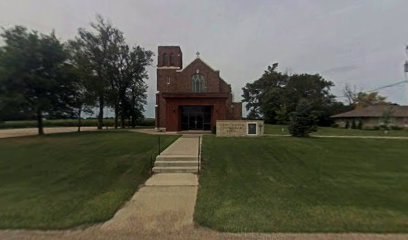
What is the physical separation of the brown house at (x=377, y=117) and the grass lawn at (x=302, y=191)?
34951mm

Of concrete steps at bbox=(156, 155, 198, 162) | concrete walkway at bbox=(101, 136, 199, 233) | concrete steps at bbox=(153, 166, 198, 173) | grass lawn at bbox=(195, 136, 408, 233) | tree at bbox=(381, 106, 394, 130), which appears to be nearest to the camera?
concrete walkway at bbox=(101, 136, 199, 233)

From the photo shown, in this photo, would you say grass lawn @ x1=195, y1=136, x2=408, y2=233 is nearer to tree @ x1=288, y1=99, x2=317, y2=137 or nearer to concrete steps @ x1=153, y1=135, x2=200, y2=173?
concrete steps @ x1=153, y1=135, x2=200, y2=173

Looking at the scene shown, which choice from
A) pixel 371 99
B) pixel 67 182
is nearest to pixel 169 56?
pixel 67 182

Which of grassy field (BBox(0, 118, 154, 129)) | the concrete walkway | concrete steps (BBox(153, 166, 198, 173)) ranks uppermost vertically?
grassy field (BBox(0, 118, 154, 129))

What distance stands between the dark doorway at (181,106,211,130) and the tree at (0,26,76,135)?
441 inches

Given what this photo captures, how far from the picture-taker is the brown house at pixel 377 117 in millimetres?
45925

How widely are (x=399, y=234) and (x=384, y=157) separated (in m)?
10.5

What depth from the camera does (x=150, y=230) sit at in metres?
5.67

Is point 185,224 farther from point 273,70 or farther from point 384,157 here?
point 273,70

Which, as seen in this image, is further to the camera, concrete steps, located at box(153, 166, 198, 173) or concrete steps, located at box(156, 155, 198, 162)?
concrete steps, located at box(156, 155, 198, 162)

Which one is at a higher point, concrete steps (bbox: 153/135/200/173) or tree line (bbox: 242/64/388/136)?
tree line (bbox: 242/64/388/136)

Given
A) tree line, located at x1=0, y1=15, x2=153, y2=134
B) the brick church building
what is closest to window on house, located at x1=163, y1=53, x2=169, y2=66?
the brick church building

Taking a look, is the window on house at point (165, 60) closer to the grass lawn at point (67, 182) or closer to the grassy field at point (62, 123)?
the grassy field at point (62, 123)

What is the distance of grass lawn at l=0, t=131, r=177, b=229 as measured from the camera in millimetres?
6328
